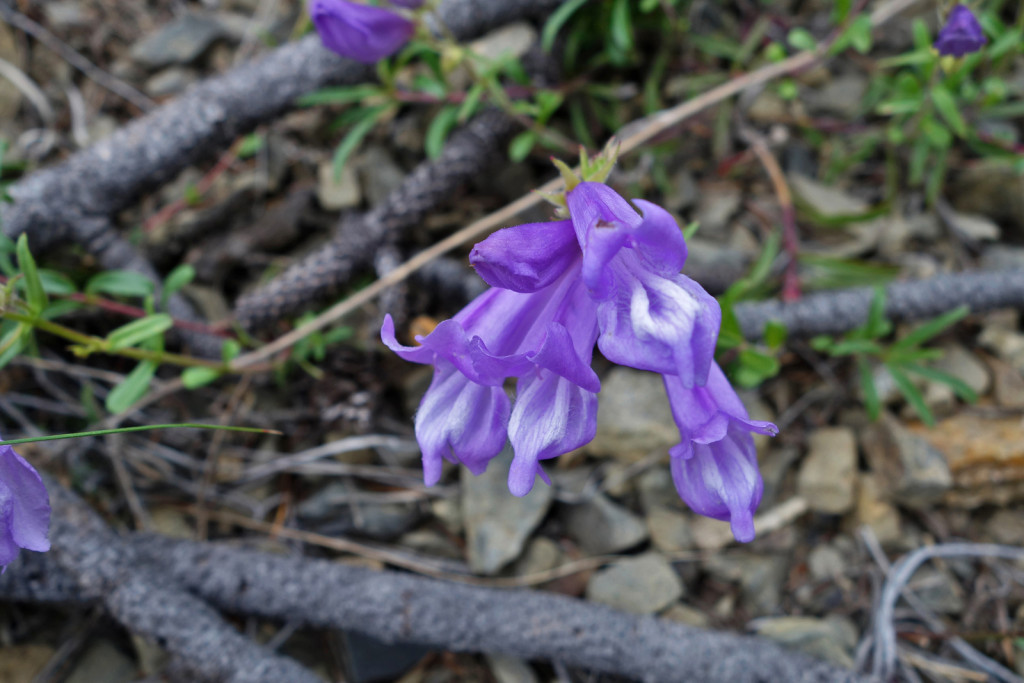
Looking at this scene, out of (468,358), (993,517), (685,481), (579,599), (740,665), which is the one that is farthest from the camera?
(993,517)

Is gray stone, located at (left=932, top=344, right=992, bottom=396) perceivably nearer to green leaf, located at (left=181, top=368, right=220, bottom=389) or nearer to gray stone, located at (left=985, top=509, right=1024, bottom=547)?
gray stone, located at (left=985, top=509, right=1024, bottom=547)

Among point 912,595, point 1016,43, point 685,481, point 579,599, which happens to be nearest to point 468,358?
point 685,481

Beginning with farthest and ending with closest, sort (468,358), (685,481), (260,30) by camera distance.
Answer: (260,30), (685,481), (468,358)

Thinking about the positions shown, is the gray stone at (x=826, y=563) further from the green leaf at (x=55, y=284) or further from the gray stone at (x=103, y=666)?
the green leaf at (x=55, y=284)

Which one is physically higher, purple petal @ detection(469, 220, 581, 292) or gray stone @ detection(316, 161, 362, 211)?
purple petal @ detection(469, 220, 581, 292)

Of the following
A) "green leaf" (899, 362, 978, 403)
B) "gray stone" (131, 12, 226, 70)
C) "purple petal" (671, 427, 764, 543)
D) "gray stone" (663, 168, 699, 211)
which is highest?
"gray stone" (131, 12, 226, 70)

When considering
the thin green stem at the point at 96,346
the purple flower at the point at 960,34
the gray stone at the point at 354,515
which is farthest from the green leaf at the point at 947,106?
the thin green stem at the point at 96,346

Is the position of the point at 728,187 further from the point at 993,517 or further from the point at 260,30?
the point at 260,30

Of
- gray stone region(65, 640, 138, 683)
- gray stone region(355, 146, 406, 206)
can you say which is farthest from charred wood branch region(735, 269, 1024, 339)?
gray stone region(65, 640, 138, 683)
